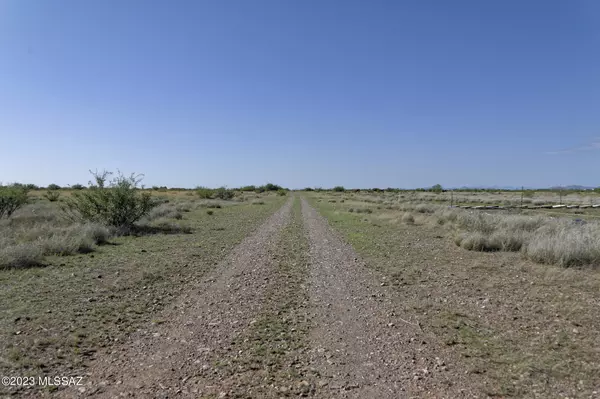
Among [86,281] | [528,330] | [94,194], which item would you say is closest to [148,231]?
[94,194]

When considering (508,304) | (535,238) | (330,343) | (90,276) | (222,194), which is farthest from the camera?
(222,194)

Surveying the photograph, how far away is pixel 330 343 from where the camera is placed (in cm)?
492

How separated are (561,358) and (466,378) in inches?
57.7

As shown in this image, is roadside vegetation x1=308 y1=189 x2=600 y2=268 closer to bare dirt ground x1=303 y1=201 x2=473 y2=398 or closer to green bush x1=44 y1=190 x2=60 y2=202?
bare dirt ground x1=303 y1=201 x2=473 y2=398

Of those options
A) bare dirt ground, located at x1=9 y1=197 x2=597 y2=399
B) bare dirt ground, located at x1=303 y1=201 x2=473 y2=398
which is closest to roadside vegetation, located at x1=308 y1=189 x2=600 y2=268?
bare dirt ground, located at x1=9 y1=197 x2=597 y2=399

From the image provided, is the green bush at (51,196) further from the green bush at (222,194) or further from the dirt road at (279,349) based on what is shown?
the dirt road at (279,349)

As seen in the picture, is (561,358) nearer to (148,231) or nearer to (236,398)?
(236,398)

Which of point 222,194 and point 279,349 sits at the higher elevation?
point 222,194

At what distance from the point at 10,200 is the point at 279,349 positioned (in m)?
22.5

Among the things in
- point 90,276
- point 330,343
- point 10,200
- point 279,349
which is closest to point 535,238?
point 330,343

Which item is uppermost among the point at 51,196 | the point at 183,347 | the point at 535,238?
the point at 51,196

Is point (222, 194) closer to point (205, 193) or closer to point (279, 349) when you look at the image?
point (205, 193)

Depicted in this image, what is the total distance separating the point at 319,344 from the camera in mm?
4898

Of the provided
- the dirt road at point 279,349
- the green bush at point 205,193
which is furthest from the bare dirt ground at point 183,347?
the green bush at point 205,193
